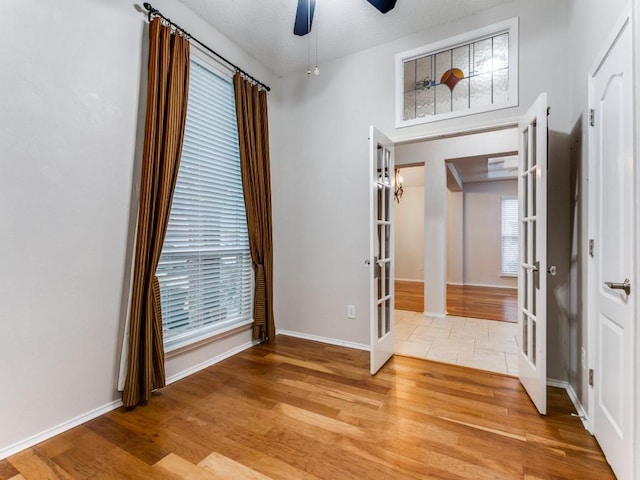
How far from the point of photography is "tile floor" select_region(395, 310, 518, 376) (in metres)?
2.89

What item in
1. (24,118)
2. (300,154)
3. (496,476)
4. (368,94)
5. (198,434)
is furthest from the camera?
(300,154)

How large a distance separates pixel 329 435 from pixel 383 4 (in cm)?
307

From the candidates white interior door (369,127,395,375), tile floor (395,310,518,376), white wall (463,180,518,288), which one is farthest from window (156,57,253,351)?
white wall (463,180,518,288)

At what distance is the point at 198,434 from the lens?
1.81m

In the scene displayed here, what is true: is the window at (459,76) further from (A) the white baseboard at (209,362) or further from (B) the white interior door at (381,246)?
(A) the white baseboard at (209,362)

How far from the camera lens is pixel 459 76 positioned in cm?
276

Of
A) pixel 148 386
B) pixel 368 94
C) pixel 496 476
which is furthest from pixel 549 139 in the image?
pixel 148 386

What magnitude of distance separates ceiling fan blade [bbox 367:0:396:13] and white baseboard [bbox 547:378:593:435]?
3.17 m

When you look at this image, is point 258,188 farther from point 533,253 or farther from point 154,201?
point 533,253

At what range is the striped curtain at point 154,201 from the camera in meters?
2.09

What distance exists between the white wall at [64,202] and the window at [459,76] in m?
2.28

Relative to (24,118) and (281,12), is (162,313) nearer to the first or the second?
(24,118)

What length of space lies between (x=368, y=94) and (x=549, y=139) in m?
1.65

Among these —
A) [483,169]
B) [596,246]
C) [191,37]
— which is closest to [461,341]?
Answer: [596,246]
